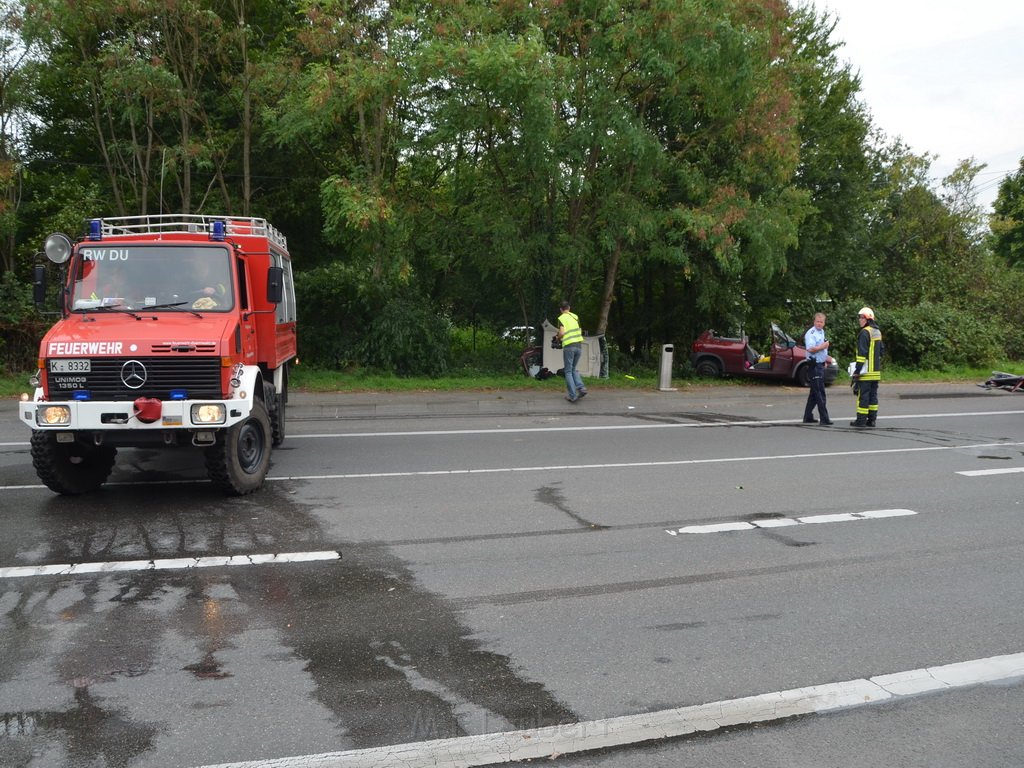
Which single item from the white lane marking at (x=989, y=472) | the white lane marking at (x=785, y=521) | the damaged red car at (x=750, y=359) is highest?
the damaged red car at (x=750, y=359)

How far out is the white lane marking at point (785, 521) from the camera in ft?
24.0

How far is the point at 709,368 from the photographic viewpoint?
21.2m

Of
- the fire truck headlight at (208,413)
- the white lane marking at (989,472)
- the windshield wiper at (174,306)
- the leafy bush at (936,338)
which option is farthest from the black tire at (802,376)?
the fire truck headlight at (208,413)

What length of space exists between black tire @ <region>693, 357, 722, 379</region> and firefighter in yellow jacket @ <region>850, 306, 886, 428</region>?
23.6ft

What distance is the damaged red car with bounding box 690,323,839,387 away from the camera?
2002 cm

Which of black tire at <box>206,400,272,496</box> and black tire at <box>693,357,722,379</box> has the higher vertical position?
black tire at <box>693,357,722,379</box>

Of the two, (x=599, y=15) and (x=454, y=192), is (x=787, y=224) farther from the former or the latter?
(x=454, y=192)

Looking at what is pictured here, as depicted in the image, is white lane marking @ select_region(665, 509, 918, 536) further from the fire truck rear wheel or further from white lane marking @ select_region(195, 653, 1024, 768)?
the fire truck rear wheel

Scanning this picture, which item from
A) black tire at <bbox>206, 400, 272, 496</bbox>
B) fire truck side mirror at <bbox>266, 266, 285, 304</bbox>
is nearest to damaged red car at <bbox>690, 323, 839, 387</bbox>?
fire truck side mirror at <bbox>266, 266, 285, 304</bbox>

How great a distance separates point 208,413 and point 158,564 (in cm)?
180

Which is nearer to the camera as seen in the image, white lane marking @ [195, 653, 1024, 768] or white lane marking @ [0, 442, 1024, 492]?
white lane marking @ [195, 653, 1024, 768]

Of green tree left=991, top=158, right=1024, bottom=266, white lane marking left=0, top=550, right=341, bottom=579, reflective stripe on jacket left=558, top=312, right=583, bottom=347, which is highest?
green tree left=991, top=158, right=1024, bottom=266

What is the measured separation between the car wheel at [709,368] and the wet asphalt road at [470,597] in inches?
410

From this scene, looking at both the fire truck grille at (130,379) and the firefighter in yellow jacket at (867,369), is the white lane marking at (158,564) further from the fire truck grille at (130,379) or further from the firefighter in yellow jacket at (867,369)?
the firefighter in yellow jacket at (867,369)
